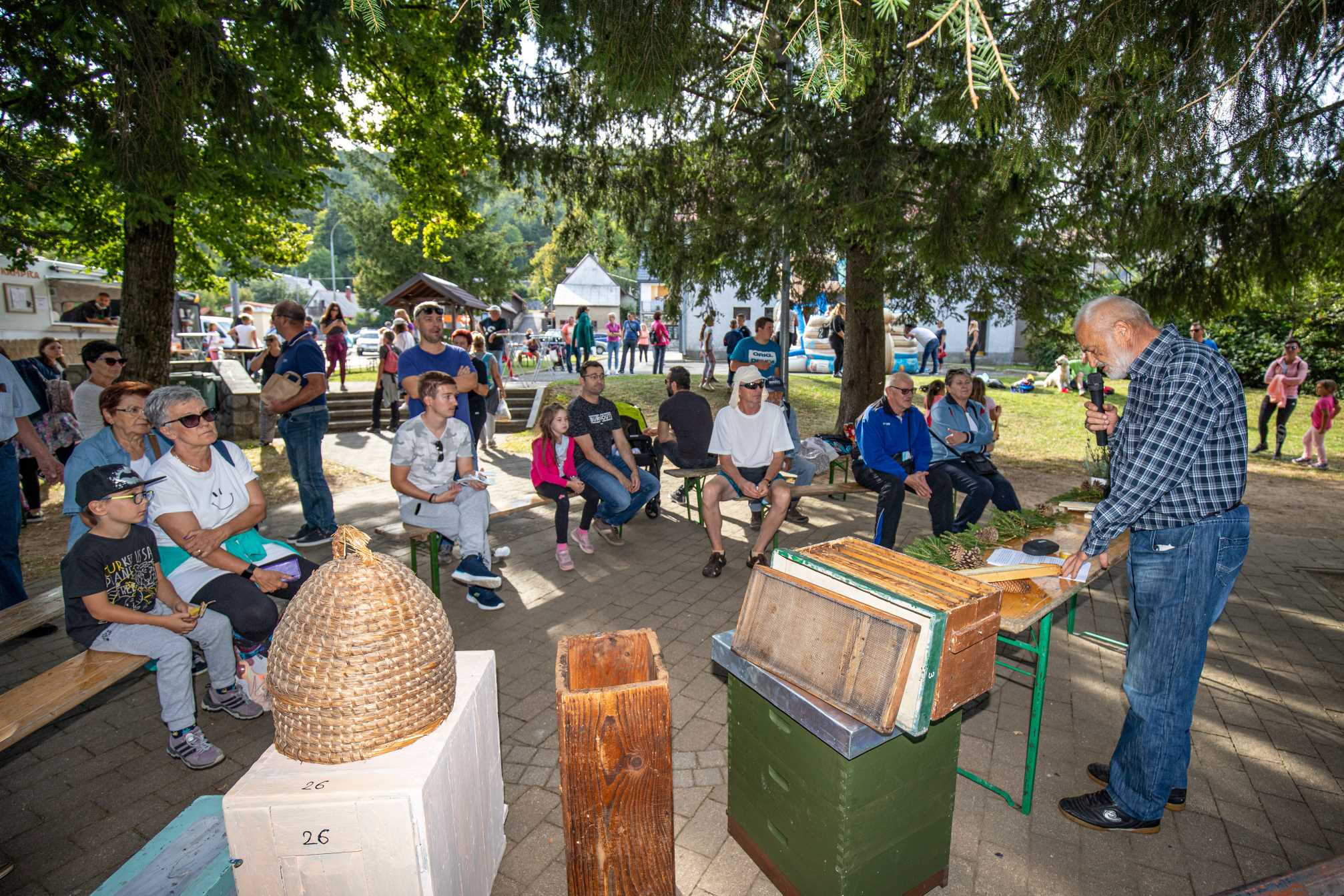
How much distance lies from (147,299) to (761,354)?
24.6 ft

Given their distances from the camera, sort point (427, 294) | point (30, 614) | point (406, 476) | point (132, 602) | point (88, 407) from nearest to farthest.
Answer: point (132, 602) → point (30, 614) → point (406, 476) → point (88, 407) → point (427, 294)

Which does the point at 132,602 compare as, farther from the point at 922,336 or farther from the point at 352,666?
the point at 922,336

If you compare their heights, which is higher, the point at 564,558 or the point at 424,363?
the point at 424,363

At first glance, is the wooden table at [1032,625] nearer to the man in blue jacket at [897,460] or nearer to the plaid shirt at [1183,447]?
the plaid shirt at [1183,447]

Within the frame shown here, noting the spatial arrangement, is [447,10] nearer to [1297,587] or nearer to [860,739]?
[860,739]

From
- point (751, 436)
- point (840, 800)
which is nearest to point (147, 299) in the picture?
point (751, 436)

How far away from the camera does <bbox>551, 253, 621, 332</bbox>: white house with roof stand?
40594 millimetres

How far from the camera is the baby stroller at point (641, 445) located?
23.7 feet

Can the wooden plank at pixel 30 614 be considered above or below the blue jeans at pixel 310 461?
below

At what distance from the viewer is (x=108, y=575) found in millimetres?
3070

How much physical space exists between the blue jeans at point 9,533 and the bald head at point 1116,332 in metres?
6.61

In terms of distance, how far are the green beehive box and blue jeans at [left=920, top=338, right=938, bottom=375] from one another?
21.3 metres

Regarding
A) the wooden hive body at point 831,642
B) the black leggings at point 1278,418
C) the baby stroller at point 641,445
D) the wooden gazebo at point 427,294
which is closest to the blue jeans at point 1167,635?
the wooden hive body at point 831,642

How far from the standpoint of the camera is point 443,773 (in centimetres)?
204
